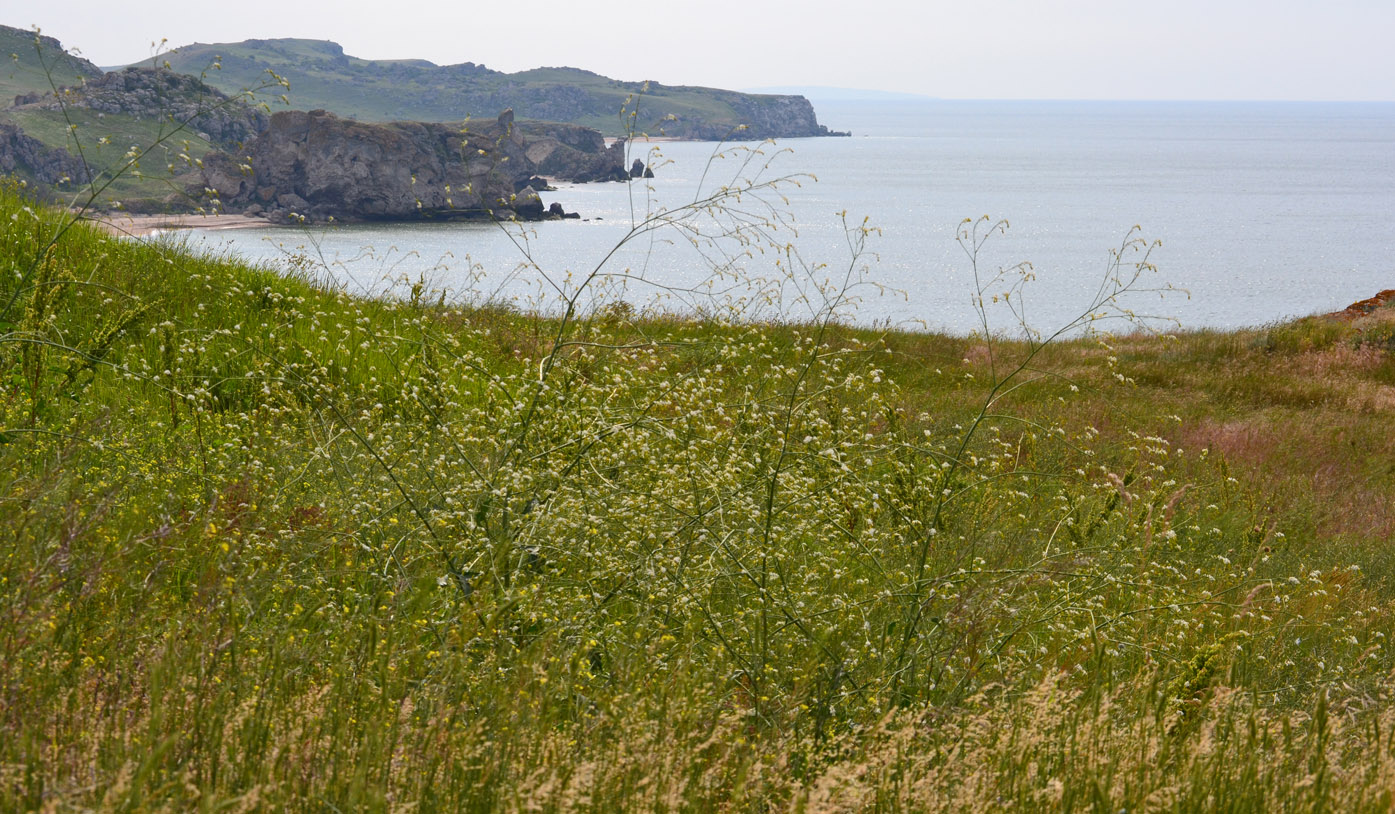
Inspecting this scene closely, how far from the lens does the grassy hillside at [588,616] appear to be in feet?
7.79

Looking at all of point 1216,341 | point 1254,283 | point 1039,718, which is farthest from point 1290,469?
point 1254,283

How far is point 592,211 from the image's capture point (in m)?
105

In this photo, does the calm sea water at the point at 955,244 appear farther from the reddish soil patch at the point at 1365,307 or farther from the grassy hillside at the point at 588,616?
the reddish soil patch at the point at 1365,307

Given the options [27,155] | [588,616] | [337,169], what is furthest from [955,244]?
[27,155]

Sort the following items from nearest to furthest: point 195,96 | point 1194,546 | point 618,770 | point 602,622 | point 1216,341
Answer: point 618,770 → point 602,622 → point 195,96 → point 1194,546 → point 1216,341

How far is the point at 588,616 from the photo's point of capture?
3635 mm

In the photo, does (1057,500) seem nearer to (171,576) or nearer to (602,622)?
(602,622)

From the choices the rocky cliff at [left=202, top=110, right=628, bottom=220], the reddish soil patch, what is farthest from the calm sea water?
the rocky cliff at [left=202, top=110, right=628, bottom=220]

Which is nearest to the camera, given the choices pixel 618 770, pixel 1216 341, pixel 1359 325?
pixel 618 770

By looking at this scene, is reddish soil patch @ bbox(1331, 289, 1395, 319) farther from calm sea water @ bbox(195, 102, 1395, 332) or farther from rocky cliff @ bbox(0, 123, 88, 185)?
rocky cliff @ bbox(0, 123, 88, 185)

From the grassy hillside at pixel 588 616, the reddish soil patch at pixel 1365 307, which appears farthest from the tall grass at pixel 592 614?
the reddish soil patch at pixel 1365 307

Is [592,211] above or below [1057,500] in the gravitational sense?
above

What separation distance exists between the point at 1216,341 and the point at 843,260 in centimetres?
4081

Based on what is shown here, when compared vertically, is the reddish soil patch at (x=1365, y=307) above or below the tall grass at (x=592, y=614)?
above
